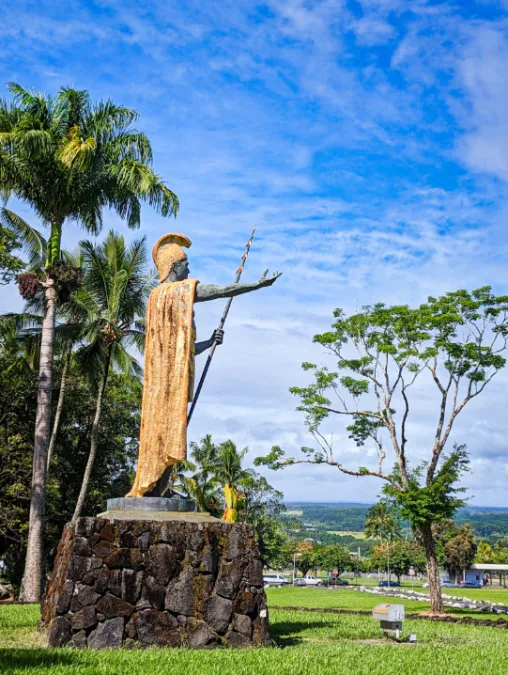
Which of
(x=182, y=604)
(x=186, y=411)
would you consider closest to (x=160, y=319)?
(x=186, y=411)

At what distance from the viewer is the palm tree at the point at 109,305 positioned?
20.7 meters

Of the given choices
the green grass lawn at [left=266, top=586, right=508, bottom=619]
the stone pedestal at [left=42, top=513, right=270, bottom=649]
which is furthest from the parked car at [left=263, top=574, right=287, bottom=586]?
the stone pedestal at [left=42, top=513, right=270, bottom=649]

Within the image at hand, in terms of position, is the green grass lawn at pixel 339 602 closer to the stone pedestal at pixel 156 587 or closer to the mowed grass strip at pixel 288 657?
the mowed grass strip at pixel 288 657

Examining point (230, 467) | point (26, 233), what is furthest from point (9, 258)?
point (230, 467)

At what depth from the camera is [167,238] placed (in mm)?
9656

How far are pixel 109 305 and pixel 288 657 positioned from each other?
48.4 ft

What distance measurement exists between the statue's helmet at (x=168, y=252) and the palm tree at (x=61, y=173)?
875cm

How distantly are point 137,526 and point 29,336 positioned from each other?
45.8ft

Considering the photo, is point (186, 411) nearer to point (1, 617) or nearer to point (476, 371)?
point (1, 617)

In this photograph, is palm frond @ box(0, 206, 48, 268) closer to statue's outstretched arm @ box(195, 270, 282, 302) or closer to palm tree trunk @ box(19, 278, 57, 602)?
palm tree trunk @ box(19, 278, 57, 602)

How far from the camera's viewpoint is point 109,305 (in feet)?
68.2

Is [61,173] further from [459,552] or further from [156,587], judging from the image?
[459,552]

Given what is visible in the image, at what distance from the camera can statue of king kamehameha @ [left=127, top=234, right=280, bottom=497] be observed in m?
8.68

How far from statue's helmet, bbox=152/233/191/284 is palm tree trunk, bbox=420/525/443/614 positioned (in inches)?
583
